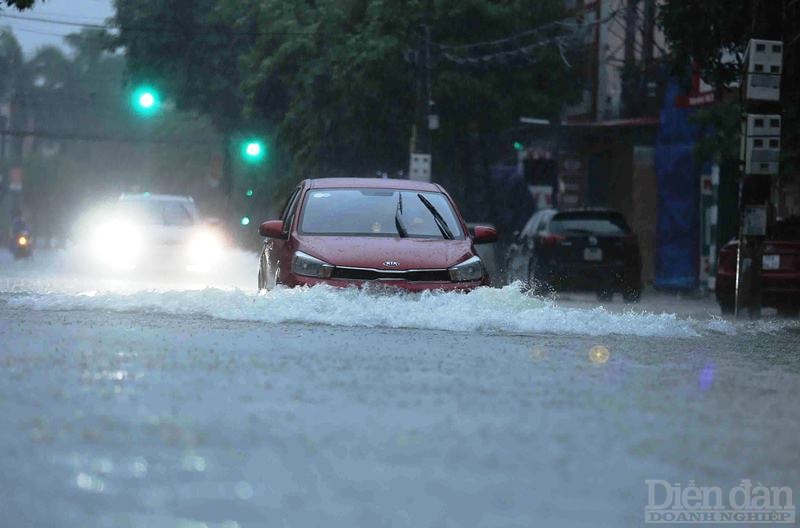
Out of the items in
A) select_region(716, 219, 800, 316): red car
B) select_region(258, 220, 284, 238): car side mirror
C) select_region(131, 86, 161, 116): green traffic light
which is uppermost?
select_region(131, 86, 161, 116): green traffic light

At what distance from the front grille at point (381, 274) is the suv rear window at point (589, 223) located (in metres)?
16.4

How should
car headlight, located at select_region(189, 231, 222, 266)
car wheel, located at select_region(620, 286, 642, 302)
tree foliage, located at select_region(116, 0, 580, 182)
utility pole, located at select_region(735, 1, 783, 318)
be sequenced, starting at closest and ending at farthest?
utility pole, located at select_region(735, 1, 783, 318), car headlight, located at select_region(189, 231, 222, 266), car wheel, located at select_region(620, 286, 642, 302), tree foliage, located at select_region(116, 0, 580, 182)

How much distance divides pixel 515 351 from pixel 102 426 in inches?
199

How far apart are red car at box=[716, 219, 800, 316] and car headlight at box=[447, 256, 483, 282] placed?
884 centimetres

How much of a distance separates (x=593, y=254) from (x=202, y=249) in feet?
22.9

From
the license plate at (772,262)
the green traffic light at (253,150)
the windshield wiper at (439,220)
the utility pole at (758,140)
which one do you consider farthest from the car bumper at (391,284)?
the green traffic light at (253,150)

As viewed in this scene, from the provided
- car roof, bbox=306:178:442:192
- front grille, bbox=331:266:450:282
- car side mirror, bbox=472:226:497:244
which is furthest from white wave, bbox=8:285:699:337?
car roof, bbox=306:178:442:192

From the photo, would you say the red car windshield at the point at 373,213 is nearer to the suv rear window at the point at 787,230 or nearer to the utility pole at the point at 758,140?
the utility pole at the point at 758,140

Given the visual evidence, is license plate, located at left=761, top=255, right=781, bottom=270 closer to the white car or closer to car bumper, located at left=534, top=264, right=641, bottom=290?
car bumper, located at left=534, top=264, right=641, bottom=290

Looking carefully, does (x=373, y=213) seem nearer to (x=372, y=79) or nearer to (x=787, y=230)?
(x=787, y=230)

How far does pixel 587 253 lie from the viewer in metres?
31.6

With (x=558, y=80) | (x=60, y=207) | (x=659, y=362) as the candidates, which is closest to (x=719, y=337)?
(x=659, y=362)

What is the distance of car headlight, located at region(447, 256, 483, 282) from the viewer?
51.0 feet

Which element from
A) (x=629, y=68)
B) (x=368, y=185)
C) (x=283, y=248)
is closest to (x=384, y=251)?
(x=283, y=248)
